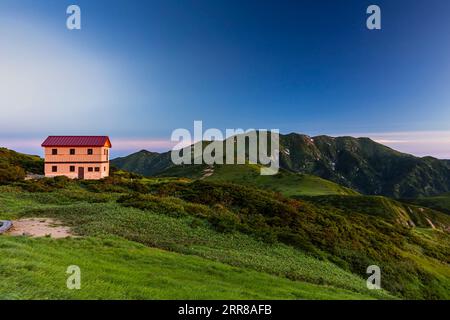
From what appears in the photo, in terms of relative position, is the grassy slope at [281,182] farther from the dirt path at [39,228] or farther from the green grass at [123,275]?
the green grass at [123,275]

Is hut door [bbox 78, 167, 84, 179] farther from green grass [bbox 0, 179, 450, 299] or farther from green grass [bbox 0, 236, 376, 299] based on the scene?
green grass [bbox 0, 236, 376, 299]

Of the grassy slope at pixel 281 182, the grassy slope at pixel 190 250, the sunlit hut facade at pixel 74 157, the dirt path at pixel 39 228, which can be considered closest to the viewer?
the grassy slope at pixel 190 250

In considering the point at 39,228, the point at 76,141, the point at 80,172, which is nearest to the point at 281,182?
the point at 80,172

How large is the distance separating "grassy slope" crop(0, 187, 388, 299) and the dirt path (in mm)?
1180

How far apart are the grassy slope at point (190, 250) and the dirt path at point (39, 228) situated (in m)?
1.18

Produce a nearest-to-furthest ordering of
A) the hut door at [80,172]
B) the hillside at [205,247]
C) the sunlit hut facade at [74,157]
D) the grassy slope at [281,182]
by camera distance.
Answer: the hillside at [205,247]
the sunlit hut facade at [74,157]
the hut door at [80,172]
the grassy slope at [281,182]

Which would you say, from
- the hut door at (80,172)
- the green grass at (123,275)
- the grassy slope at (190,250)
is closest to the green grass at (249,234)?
the grassy slope at (190,250)

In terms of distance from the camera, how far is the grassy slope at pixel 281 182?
130 m

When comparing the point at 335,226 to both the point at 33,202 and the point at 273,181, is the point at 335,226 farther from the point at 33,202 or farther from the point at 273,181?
the point at 273,181

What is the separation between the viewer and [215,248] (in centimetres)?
2495

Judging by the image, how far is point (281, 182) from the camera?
143000 millimetres

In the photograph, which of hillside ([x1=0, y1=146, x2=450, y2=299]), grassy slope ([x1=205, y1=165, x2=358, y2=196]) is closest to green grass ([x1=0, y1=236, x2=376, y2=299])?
hillside ([x1=0, y1=146, x2=450, y2=299])

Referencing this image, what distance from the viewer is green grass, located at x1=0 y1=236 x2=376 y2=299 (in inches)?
485

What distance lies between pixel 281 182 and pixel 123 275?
433 feet
